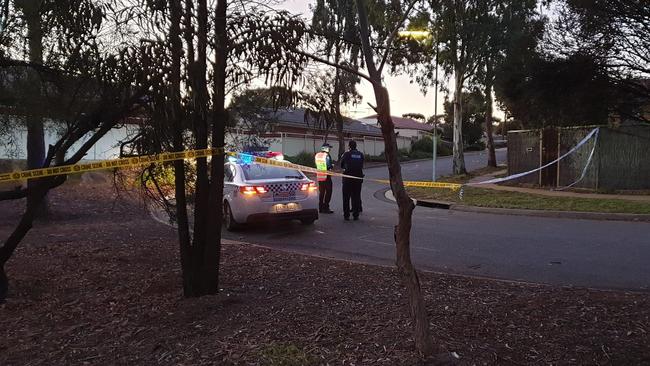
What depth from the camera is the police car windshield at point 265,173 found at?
1088 cm

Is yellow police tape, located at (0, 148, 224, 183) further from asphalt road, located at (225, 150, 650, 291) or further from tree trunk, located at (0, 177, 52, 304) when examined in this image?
asphalt road, located at (225, 150, 650, 291)

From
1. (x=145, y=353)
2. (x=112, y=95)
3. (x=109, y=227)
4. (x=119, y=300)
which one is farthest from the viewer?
(x=109, y=227)

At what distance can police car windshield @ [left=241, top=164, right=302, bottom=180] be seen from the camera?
10883mm

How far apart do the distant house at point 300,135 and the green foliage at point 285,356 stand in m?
1.92

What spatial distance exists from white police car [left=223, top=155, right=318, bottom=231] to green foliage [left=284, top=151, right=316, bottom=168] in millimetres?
21928

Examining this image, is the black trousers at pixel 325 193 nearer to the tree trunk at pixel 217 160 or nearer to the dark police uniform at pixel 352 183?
the dark police uniform at pixel 352 183

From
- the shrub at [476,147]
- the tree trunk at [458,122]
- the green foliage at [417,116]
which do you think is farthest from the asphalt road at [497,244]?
the green foliage at [417,116]

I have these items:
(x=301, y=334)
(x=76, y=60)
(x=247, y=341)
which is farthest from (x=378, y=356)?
(x=76, y=60)

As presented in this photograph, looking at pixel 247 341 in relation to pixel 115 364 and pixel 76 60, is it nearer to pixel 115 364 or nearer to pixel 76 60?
pixel 115 364

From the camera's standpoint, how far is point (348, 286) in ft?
18.7

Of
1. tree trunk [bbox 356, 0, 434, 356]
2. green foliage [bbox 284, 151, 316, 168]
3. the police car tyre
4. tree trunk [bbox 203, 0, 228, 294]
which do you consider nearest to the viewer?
tree trunk [bbox 356, 0, 434, 356]

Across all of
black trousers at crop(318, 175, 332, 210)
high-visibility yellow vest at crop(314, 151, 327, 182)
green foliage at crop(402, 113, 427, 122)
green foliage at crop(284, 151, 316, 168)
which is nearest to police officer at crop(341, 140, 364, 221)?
high-visibility yellow vest at crop(314, 151, 327, 182)

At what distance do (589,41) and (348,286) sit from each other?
3.70m

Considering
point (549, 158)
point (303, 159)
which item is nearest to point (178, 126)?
point (549, 158)
